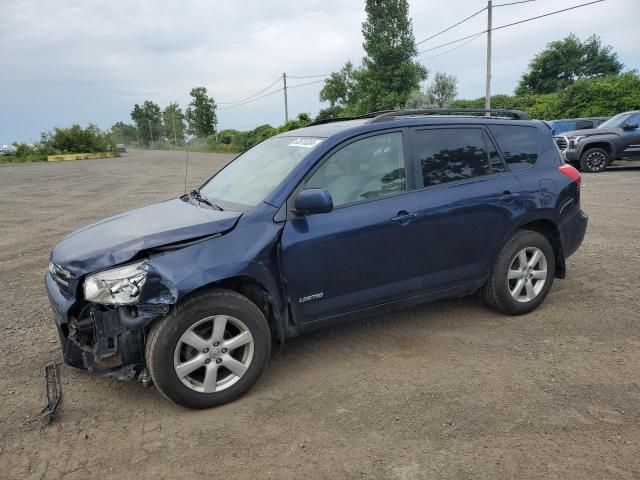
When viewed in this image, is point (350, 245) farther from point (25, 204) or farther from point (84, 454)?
point (25, 204)

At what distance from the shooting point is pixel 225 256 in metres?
3.13

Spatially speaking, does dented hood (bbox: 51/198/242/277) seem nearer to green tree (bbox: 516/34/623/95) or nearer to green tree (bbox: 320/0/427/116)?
green tree (bbox: 320/0/427/116)

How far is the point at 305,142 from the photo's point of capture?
153 inches

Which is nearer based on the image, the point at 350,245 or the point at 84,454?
the point at 84,454

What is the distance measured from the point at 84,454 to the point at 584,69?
5888 cm

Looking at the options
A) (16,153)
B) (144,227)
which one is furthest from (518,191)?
(16,153)

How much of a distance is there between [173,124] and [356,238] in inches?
3817

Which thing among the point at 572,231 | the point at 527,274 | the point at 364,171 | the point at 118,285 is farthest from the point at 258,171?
the point at 572,231

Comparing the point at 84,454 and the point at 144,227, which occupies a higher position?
the point at 144,227

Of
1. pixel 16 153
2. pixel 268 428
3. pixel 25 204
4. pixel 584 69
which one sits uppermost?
pixel 584 69

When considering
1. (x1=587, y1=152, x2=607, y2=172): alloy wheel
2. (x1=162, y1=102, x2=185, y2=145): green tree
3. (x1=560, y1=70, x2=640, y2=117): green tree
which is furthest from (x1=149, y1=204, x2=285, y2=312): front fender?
(x1=162, y1=102, x2=185, y2=145): green tree

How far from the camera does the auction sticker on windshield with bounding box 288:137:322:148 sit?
3.75m

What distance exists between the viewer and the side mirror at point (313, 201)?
327 cm

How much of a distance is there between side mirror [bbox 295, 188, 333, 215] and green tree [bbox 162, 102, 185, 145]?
9147cm
